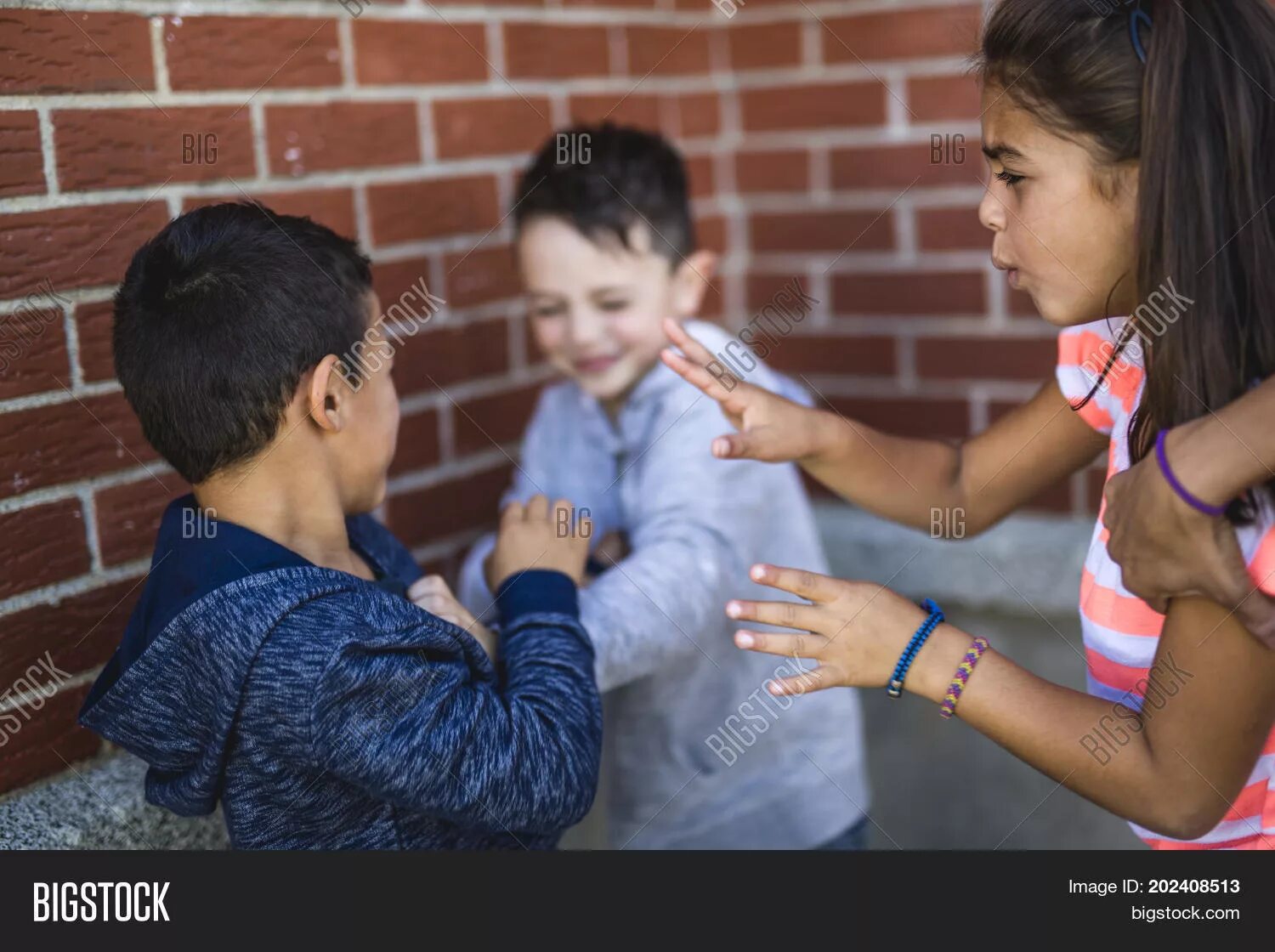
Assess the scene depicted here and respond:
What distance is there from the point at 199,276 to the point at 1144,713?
1218 mm

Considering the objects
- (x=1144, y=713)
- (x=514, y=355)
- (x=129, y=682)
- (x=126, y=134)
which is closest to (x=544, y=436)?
(x=514, y=355)

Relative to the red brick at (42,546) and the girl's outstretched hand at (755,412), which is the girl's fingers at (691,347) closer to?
the girl's outstretched hand at (755,412)

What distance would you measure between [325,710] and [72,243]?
32.3 inches

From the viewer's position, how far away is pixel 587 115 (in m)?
2.75

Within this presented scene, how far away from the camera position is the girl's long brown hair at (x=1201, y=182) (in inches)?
53.7

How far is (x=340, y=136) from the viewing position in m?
2.16

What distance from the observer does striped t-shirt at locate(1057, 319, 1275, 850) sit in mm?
1520

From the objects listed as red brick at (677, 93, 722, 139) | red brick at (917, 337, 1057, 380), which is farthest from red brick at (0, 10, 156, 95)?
red brick at (917, 337, 1057, 380)

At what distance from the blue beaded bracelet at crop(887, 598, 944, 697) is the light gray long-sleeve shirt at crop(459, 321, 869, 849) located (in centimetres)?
58

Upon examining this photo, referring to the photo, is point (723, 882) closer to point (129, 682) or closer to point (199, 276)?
point (129, 682)

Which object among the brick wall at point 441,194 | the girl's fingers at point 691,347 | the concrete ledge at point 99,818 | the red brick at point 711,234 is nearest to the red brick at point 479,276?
the brick wall at point 441,194

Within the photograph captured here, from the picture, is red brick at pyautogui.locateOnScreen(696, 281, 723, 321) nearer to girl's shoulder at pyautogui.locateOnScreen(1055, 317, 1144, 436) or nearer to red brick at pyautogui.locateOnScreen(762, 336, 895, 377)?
red brick at pyautogui.locateOnScreen(762, 336, 895, 377)

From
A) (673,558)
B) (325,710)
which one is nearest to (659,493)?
(673,558)

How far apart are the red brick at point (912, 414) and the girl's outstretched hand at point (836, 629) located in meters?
1.58
